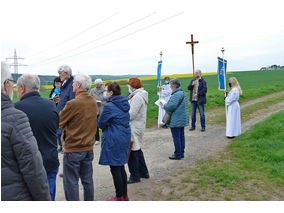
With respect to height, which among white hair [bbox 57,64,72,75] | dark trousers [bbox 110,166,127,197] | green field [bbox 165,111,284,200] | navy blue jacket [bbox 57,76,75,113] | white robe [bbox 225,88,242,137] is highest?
white hair [bbox 57,64,72,75]

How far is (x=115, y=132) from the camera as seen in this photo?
155 inches

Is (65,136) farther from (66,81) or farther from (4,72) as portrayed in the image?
(4,72)

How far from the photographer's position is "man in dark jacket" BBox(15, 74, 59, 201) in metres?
3.04

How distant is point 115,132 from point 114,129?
5cm

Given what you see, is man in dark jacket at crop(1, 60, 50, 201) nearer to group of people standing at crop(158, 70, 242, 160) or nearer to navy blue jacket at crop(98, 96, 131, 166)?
navy blue jacket at crop(98, 96, 131, 166)

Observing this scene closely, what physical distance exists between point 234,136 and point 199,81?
229 cm

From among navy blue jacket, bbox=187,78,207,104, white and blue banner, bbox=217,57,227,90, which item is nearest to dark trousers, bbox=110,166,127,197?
navy blue jacket, bbox=187,78,207,104

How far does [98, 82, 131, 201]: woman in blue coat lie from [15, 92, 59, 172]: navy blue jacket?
2.44 feet

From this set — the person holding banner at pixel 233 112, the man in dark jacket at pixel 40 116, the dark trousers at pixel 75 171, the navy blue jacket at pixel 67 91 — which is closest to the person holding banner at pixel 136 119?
the navy blue jacket at pixel 67 91

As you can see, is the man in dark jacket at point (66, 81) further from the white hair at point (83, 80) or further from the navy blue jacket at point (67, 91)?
the white hair at point (83, 80)

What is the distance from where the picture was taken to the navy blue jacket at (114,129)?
3.91 meters

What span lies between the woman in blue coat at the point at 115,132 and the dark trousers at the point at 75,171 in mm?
273
